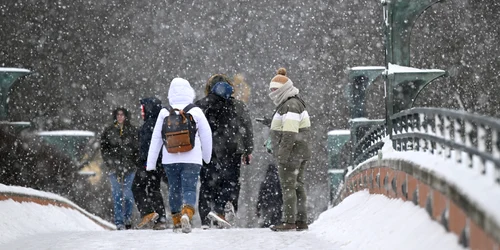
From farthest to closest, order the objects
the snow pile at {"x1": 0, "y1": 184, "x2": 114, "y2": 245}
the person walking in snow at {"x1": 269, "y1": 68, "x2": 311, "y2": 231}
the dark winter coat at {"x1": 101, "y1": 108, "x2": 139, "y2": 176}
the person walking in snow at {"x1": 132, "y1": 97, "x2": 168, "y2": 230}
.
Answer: the dark winter coat at {"x1": 101, "y1": 108, "x2": 139, "y2": 176} < the person walking in snow at {"x1": 132, "y1": 97, "x2": 168, "y2": 230} < the person walking in snow at {"x1": 269, "y1": 68, "x2": 311, "y2": 231} < the snow pile at {"x1": 0, "y1": 184, "x2": 114, "y2": 245}

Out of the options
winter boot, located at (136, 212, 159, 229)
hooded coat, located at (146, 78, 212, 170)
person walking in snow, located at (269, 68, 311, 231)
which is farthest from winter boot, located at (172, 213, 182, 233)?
winter boot, located at (136, 212, 159, 229)

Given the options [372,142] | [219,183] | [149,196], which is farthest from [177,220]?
[372,142]

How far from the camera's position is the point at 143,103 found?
11297 millimetres

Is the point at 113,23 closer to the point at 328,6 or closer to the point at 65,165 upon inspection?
the point at 328,6

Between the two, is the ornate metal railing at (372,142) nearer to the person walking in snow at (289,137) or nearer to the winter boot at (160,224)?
the person walking in snow at (289,137)

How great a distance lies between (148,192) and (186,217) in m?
1.96

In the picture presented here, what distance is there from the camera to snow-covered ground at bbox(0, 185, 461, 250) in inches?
284

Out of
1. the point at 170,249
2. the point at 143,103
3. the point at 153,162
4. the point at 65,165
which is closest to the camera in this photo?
the point at 170,249

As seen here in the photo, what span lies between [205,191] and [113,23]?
73.7 feet

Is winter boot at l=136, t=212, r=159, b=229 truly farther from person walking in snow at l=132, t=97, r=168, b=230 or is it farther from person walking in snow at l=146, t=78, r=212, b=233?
person walking in snow at l=146, t=78, r=212, b=233

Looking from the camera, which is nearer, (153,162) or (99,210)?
(153,162)

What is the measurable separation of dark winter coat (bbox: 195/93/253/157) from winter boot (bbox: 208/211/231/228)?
732 mm

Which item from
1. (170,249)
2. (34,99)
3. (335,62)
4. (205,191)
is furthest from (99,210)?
(170,249)

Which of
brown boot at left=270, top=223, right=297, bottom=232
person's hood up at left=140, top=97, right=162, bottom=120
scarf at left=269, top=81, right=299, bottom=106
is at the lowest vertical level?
brown boot at left=270, top=223, right=297, bottom=232
